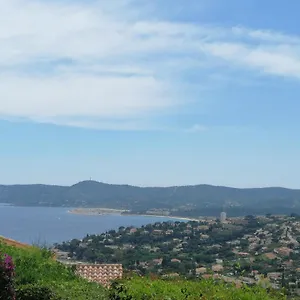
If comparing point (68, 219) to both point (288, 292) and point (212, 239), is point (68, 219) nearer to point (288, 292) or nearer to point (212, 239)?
point (212, 239)

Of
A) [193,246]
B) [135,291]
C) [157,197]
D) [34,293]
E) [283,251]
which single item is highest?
[157,197]

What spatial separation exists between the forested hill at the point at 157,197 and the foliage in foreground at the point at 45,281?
39.2 m

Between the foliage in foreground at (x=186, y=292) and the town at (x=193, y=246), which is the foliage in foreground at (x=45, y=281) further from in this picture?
the town at (x=193, y=246)

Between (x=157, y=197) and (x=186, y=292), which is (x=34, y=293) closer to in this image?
(x=186, y=292)

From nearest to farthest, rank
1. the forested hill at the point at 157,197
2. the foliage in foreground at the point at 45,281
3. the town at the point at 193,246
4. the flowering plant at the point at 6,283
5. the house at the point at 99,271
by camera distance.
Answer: the flowering plant at the point at 6,283, the foliage in foreground at the point at 45,281, the house at the point at 99,271, the town at the point at 193,246, the forested hill at the point at 157,197

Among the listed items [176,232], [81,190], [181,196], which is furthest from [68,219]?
[176,232]

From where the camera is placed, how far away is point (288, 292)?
6.56 metres

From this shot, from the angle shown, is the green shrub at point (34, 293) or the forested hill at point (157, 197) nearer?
the green shrub at point (34, 293)

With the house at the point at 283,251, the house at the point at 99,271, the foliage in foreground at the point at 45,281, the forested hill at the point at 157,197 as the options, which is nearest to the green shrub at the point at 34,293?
the foliage in foreground at the point at 45,281

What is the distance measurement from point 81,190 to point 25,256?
216 ft

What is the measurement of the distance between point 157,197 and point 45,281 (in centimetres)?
6042

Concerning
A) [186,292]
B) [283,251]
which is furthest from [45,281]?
[283,251]

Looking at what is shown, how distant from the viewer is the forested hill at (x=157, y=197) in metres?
54.3

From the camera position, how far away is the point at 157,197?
67.8 metres
